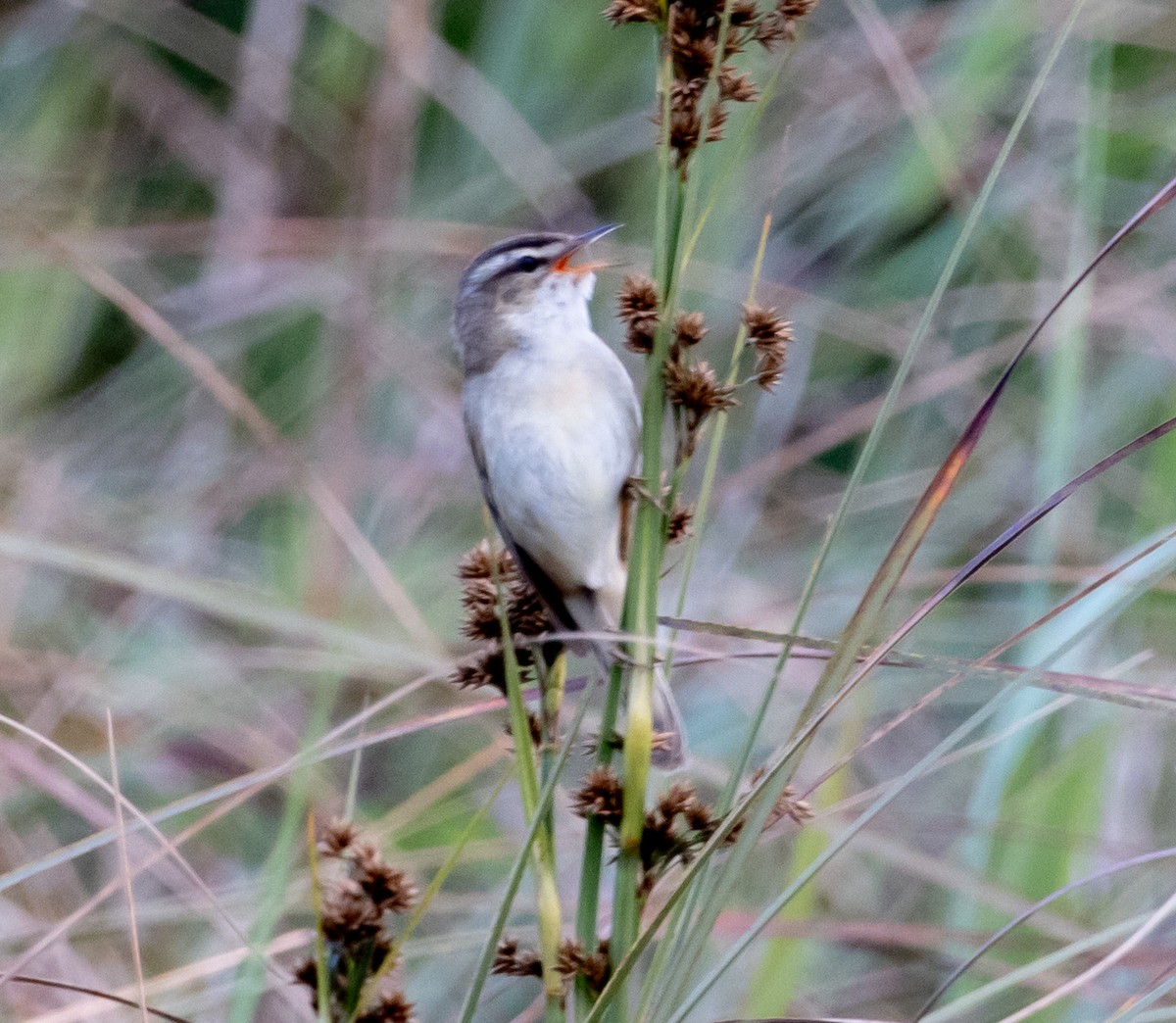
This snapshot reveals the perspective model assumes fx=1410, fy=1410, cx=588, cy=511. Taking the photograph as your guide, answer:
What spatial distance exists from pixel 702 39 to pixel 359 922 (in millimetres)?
1010

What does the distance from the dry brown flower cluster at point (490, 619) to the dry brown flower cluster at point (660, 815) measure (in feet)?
0.63

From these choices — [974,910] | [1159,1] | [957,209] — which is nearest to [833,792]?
[974,910]

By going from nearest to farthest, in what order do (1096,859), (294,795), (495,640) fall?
(495,640), (294,795), (1096,859)

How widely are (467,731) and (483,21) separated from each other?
2655mm

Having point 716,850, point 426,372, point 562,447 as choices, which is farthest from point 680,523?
point 426,372

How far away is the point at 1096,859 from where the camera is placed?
2484 millimetres

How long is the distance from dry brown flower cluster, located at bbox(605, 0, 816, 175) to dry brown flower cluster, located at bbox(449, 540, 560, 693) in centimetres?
51

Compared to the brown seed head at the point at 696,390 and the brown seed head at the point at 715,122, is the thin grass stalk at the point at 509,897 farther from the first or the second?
the brown seed head at the point at 715,122

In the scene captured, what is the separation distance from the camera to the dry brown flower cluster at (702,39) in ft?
5.02

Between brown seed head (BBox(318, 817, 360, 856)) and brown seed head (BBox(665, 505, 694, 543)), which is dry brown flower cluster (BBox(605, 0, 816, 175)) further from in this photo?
brown seed head (BBox(318, 817, 360, 856))

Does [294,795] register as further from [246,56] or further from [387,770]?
[246,56]

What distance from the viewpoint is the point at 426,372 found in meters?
4.66

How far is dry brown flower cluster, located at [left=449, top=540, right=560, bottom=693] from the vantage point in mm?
1569

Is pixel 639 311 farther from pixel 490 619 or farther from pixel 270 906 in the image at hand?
pixel 270 906
